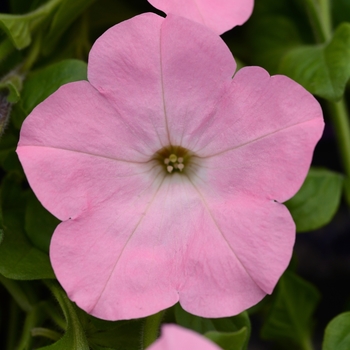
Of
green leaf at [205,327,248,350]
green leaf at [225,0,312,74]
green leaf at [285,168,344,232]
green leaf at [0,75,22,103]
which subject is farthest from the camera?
green leaf at [225,0,312,74]

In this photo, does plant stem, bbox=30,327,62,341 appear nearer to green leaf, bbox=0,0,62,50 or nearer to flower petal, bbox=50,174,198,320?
flower petal, bbox=50,174,198,320

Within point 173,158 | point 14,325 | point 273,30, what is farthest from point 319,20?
point 14,325

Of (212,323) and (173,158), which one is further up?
(173,158)

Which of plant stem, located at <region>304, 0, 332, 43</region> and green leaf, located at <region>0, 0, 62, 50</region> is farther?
plant stem, located at <region>304, 0, 332, 43</region>

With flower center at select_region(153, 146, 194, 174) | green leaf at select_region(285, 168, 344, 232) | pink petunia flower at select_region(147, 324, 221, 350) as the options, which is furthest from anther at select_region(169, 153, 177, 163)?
pink petunia flower at select_region(147, 324, 221, 350)

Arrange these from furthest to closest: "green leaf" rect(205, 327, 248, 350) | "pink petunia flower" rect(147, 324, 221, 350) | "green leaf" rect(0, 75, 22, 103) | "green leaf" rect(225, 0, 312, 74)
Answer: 1. "green leaf" rect(225, 0, 312, 74)
2. "green leaf" rect(0, 75, 22, 103)
3. "green leaf" rect(205, 327, 248, 350)
4. "pink petunia flower" rect(147, 324, 221, 350)

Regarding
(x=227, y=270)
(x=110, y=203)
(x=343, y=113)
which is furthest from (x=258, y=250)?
(x=343, y=113)

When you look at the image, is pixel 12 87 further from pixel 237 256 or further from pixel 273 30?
pixel 273 30

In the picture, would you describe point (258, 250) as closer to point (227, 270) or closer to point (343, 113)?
point (227, 270)
